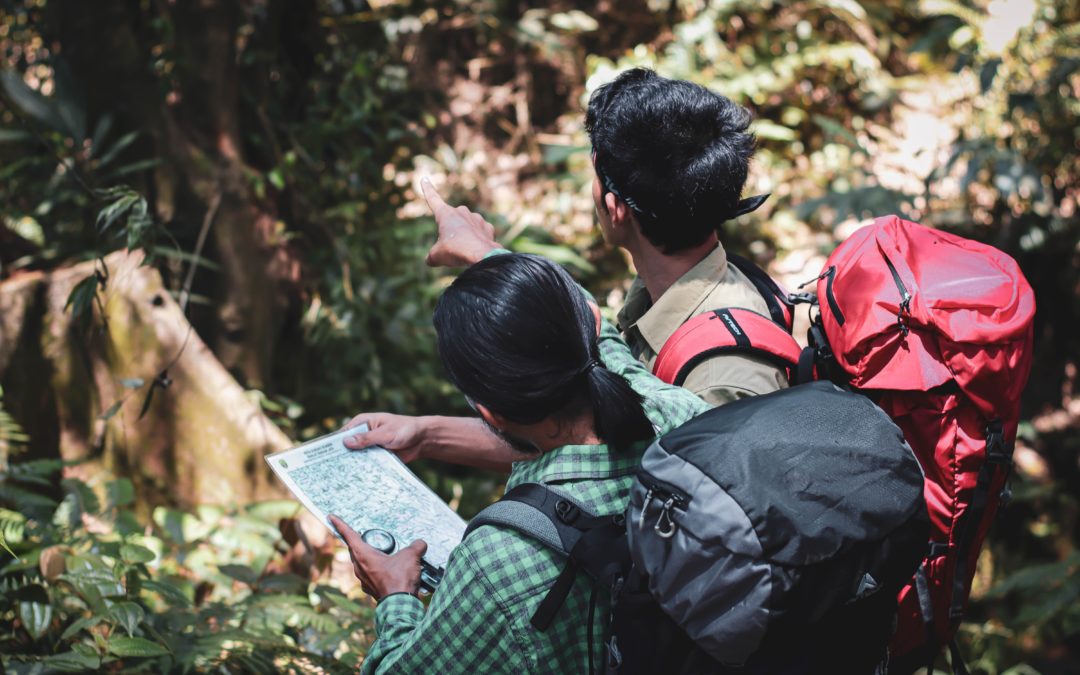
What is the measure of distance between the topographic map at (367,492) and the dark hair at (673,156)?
0.74 metres

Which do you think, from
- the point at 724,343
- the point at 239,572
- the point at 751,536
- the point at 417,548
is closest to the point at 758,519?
the point at 751,536

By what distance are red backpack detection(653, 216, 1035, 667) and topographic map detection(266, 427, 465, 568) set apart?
21.2 inches

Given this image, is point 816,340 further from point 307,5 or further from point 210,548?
point 307,5

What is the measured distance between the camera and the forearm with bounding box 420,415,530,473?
2.06 metres

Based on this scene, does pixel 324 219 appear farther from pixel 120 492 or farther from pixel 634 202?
pixel 634 202

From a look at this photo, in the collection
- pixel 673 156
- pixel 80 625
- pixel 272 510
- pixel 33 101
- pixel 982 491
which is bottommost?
pixel 272 510

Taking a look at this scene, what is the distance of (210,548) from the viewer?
10.8ft

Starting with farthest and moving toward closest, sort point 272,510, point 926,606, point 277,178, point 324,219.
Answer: point 324,219 < point 277,178 < point 272,510 < point 926,606

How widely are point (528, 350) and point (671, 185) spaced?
0.66 metres

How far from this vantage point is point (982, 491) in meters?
1.78

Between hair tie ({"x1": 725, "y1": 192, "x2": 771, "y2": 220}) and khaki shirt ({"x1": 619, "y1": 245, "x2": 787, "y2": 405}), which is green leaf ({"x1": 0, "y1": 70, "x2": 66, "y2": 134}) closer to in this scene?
khaki shirt ({"x1": 619, "y1": 245, "x2": 787, "y2": 405})

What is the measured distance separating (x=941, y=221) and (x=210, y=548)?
14.9 feet

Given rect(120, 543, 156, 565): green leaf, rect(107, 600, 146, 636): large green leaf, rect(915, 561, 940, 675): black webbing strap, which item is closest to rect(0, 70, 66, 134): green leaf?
rect(120, 543, 156, 565): green leaf

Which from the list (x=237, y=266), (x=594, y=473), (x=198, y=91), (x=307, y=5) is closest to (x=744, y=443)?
(x=594, y=473)
